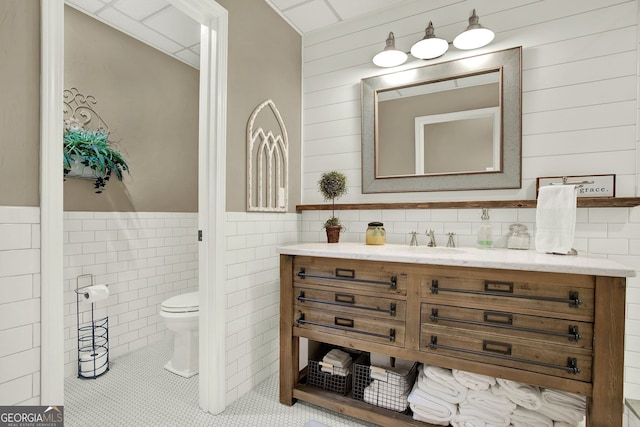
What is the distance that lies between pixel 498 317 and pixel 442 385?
0.49 metres

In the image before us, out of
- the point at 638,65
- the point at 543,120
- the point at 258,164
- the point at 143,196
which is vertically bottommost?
the point at 143,196

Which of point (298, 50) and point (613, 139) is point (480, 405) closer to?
point (613, 139)

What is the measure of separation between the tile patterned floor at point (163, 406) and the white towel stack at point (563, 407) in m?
0.89

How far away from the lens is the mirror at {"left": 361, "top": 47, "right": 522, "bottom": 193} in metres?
1.87

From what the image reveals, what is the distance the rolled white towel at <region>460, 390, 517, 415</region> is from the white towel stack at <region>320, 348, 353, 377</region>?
2.16 feet

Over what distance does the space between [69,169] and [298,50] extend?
6.23 ft

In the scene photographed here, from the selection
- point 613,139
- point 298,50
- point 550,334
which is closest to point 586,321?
point 550,334

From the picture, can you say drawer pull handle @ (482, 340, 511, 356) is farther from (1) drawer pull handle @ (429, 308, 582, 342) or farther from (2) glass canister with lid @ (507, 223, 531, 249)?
(2) glass canister with lid @ (507, 223, 531, 249)

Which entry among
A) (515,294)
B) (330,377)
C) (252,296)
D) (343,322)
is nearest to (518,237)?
(515,294)

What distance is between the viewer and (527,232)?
5.86ft

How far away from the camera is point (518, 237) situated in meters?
1.77

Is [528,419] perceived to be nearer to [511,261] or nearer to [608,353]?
[608,353]

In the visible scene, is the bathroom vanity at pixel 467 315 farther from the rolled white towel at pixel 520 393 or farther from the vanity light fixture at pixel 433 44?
the vanity light fixture at pixel 433 44

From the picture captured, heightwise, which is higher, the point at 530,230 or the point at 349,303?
the point at 530,230
